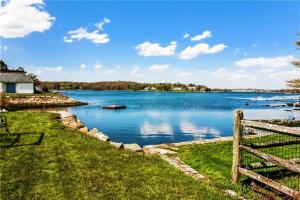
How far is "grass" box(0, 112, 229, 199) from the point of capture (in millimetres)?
7227

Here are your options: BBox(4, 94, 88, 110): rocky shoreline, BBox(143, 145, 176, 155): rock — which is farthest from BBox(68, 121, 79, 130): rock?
BBox(4, 94, 88, 110): rocky shoreline

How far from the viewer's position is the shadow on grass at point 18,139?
1205 centimetres

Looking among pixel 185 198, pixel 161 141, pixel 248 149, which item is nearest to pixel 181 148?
pixel 248 149

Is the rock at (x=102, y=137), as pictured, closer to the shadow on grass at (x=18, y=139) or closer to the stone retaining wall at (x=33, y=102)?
the shadow on grass at (x=18, y=139)

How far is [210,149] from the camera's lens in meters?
12.8

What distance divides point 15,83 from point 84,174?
6381 centimetres

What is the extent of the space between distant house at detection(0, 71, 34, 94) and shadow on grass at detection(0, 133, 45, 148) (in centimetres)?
5603

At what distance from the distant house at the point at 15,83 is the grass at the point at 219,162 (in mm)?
61189

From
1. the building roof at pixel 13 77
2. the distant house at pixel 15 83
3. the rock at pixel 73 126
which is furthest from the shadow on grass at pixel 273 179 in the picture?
the building roof at pixel 13 77

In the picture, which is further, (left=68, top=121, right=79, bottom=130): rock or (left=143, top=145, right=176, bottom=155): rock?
(left=68, top=121, right=79, bottom=130): rock

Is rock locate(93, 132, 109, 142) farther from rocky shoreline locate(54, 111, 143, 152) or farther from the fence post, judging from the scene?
the fence post

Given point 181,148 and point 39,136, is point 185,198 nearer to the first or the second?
point 181,148

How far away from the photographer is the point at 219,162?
425 inches

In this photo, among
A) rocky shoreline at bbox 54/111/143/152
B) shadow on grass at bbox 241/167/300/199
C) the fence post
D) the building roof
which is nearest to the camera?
shadow on grass at bbox 241/167/300/199
